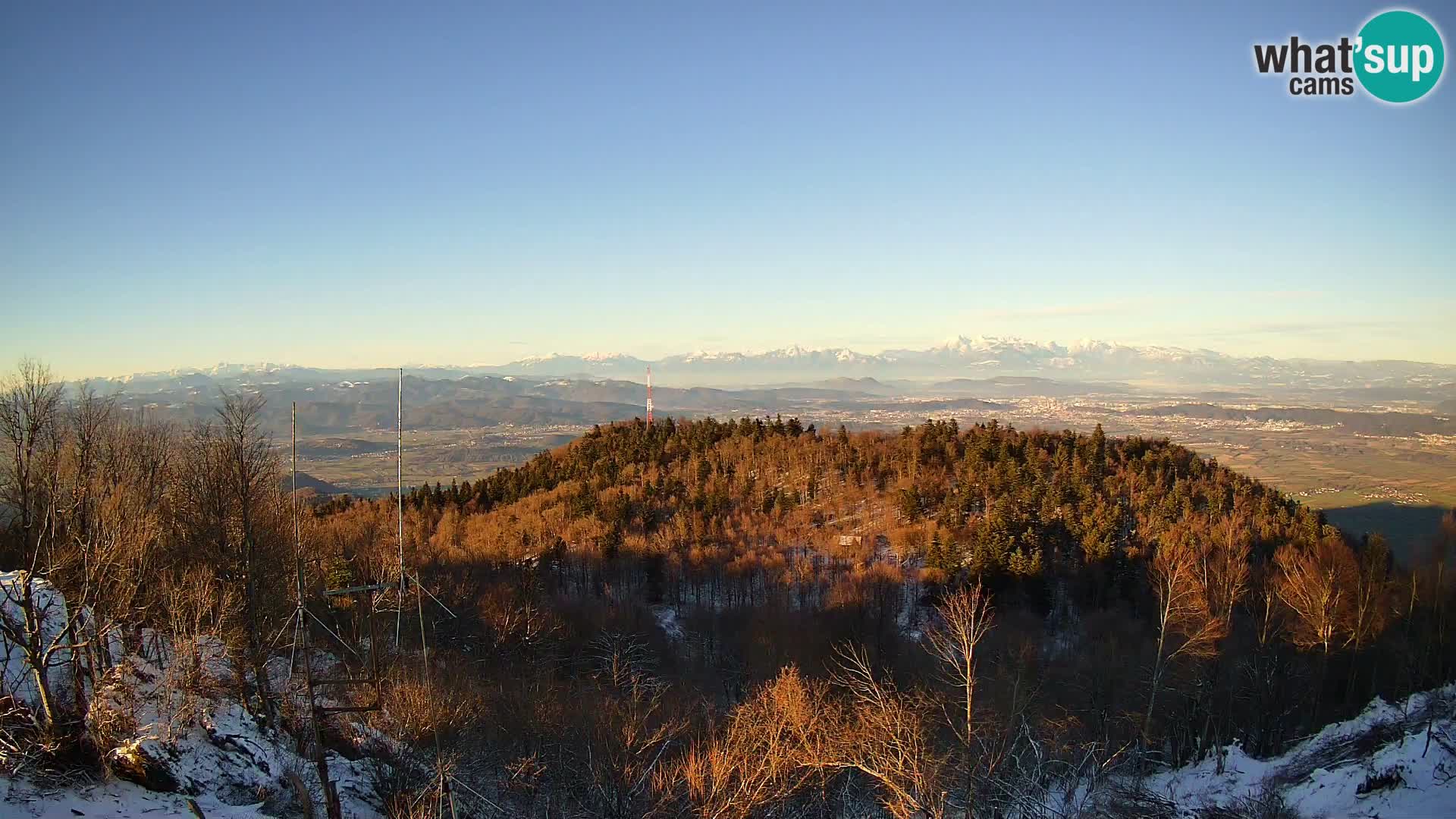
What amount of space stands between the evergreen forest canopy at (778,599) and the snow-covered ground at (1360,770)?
1882 mm

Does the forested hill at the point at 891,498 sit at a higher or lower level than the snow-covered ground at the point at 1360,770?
higher

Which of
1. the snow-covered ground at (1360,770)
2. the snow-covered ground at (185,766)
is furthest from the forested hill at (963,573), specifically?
the snow-covered ground at (185,766)

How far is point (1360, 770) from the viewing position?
20734 millimetres

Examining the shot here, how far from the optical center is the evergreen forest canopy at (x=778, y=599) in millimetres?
17469

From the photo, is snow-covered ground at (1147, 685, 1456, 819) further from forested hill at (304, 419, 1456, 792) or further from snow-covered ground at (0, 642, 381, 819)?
snow-covered ground at (0, 642, 381, 819)

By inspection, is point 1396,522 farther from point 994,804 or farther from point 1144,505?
A: point 994,804

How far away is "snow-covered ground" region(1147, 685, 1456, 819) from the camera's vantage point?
18625 mm

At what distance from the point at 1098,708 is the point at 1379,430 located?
106 m

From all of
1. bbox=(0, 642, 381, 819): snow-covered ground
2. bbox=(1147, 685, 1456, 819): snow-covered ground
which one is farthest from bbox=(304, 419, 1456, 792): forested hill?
bbox=(0, 642, 381, 819): snow-covered ground

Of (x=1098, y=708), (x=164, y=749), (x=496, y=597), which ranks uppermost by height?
(x=164, y=749)

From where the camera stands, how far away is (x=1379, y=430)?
101125 mm

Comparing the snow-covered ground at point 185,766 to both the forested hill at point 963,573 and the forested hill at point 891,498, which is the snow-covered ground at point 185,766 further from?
the forested hill at point 891,498

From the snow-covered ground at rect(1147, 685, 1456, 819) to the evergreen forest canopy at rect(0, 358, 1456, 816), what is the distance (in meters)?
1.88

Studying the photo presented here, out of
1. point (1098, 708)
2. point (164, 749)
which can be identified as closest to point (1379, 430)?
point (1098, 708)
